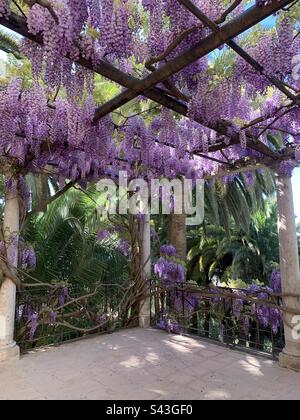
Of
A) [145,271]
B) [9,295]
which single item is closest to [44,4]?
[9,295]

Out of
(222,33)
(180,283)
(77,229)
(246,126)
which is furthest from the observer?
(77,229)

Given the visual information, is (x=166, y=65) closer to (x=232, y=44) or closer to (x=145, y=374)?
(x=232, y=44)

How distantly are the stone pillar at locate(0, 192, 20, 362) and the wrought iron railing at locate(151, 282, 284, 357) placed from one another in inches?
87.5

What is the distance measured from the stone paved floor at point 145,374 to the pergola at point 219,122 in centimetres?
37

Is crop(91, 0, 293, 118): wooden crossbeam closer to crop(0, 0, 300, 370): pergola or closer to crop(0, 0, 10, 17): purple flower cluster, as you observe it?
crop(0, 0, 300, 370): pergola

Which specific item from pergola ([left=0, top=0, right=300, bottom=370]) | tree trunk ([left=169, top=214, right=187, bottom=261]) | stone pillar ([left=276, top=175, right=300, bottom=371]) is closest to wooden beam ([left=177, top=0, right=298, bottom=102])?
pergola ([left=0, top=0, right=300, bottom=370])

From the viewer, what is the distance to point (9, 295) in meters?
3.75

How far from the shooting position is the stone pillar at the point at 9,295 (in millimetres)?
3621

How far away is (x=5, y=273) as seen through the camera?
148 inches

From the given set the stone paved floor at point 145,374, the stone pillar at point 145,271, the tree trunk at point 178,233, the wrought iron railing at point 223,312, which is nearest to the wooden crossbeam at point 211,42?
the stone paved floor at point 145,374

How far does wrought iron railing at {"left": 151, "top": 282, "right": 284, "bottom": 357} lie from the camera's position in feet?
13.5

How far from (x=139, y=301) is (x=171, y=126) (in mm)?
3073
